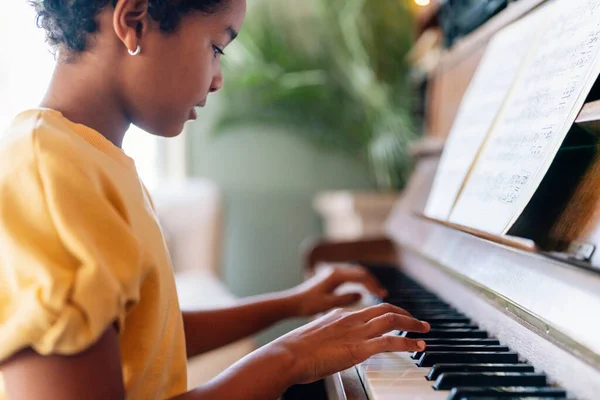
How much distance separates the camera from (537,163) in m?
0.84

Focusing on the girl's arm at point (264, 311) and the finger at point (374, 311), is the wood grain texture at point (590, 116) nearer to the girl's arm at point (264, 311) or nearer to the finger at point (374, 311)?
the finger at point (374, 311)

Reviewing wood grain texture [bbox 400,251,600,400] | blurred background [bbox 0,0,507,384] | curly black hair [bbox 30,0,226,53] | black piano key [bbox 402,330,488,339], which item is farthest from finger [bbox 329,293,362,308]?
blurred background [bbox 0,0,507,384]

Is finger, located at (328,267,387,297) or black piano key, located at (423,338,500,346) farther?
finger, located at (328,267,387,297)

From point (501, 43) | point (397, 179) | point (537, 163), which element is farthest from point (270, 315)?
point (397, 179)

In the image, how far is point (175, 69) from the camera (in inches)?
30.7

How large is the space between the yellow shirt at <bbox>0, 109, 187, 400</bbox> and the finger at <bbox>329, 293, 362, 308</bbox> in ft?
1.76

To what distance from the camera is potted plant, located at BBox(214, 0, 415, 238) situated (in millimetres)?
2619

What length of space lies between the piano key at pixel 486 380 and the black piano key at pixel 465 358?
0.23ft

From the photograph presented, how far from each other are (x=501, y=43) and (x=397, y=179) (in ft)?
4.66

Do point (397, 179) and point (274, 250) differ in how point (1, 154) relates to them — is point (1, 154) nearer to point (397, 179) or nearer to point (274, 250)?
point (397, 179)

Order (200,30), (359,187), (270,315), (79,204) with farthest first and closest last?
(359,187) → (270,315) → (200,30) → (79,204)

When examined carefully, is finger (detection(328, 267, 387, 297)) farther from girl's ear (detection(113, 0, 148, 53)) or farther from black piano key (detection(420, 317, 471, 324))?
girl's ear (detection(113, 0, 148, 53))

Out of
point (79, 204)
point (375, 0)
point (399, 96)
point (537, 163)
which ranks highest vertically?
point (375, 0)

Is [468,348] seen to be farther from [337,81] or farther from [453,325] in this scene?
[337,81]
